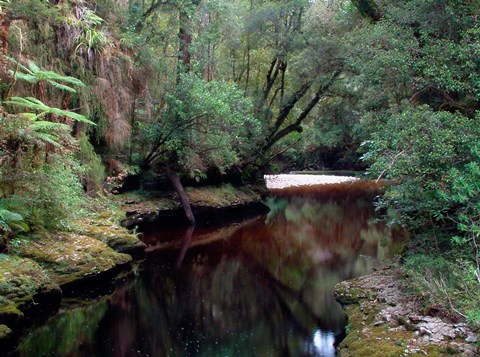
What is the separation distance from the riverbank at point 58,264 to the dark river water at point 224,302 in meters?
0.36

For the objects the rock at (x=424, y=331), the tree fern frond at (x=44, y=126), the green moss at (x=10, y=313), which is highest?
the tree fern frond at (x=44, y=126)

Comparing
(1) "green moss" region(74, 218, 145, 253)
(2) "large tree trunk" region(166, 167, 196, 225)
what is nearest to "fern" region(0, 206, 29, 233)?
(1) "green moss" region(74, 218, 145, 253)

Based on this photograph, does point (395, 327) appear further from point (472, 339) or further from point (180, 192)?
point (180, 192)

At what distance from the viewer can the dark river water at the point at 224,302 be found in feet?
23.7

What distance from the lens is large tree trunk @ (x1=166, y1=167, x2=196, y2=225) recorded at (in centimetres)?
1769

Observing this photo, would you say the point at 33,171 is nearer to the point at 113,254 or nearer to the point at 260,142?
the point at 113,254

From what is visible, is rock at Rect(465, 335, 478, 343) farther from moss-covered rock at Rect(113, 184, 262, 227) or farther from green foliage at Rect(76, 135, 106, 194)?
moss-covered rock at Rect(113, 184, 262, 227)

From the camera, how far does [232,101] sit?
58.4 ft

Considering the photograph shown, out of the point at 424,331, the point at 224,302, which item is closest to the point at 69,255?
the point at 224,302

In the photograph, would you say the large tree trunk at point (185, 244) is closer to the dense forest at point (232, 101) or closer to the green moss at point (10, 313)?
the dense forest at point (232, 101)

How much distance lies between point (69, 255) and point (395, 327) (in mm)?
6468

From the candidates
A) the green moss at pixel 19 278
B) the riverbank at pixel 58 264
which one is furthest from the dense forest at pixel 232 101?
the green moss at pixel 19 278

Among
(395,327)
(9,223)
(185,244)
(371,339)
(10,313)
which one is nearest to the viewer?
(371,339)

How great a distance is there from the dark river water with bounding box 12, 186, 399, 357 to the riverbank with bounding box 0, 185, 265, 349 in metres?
0.36
